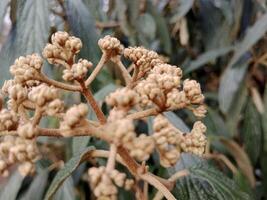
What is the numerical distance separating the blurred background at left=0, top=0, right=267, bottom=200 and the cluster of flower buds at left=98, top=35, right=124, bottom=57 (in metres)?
0.21

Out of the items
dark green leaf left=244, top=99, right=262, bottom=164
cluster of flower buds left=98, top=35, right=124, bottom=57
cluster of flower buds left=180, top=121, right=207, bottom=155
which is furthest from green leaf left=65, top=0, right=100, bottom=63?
dark green leaf left=244, top=99, right=262, bottom=164

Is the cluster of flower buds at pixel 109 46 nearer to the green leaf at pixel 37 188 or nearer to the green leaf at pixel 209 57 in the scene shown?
the green leaf at pixel 37 188

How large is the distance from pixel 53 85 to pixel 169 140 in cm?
18

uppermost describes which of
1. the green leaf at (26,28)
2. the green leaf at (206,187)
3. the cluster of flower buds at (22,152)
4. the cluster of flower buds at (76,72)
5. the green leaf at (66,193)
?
the green leaf at (26,28)

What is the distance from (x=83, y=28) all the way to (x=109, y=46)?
0.31 m

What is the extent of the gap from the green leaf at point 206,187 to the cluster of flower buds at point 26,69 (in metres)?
0.30

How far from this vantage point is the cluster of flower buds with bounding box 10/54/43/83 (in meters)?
0.59

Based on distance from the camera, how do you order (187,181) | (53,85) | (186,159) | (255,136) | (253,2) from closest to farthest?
(53,85), (187,181), (186,159), (255,136), (253,2)

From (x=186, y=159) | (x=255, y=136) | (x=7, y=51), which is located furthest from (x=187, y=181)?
(x=255, y=136)

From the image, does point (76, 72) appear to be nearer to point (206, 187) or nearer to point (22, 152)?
point (22, 152)

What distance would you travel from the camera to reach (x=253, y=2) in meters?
1.55

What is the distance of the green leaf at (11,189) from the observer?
3.54ft

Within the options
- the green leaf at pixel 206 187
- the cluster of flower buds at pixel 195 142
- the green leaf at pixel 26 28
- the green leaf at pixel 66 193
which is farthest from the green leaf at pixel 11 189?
the cluster of flower buds at pixel 195 142

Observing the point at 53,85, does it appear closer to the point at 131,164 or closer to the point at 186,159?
the point at 131,164
